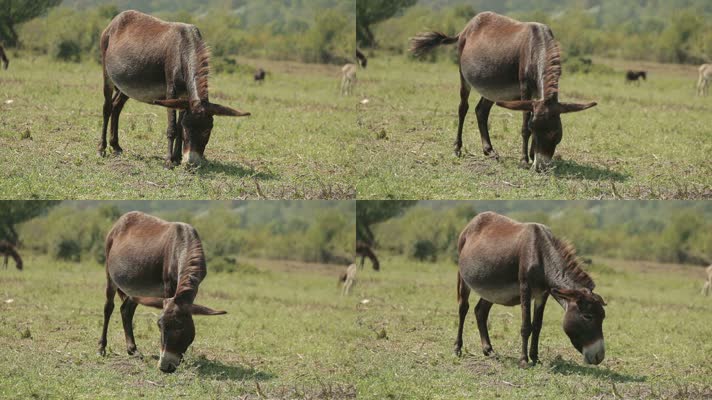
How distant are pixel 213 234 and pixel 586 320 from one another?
77.4 ft

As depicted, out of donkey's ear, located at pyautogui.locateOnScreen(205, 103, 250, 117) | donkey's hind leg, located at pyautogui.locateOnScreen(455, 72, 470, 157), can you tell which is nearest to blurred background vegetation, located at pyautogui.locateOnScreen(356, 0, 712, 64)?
donkey's hind leg, located at pyautogui.locateOnScreen(455, 72, 470, 157)

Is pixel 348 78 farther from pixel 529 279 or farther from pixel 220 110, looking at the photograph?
pixel 529 279

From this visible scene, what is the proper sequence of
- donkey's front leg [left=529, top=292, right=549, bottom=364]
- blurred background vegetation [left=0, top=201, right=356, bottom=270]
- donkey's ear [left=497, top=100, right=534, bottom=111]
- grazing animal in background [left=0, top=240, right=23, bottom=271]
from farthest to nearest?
blurred background vegetation [left=0, top=201, right=356, bottom=270], grazing animal in background [left=0, top=240, right=23, bottom=271], donkey's ear [left=497, top=100, right=534, bottom=111], donkey's front leg [left=529, top=292, right=549, bottom=364]

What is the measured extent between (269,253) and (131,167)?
700 inches

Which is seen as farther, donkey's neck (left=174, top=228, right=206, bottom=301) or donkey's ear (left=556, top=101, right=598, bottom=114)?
donkey's ear (left=556, top=101, right=598, bottom=114)

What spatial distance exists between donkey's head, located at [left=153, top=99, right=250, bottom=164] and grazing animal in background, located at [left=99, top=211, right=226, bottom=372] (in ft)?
4.07

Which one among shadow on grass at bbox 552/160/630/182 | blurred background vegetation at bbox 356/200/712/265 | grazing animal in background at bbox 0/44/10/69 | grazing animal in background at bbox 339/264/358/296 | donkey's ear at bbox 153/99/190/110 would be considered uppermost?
donkey's ear at bbox 153/99/190/110

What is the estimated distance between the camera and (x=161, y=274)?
44.1ft

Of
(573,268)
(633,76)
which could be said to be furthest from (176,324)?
(633,76)

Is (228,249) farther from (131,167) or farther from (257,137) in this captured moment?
(131,167)

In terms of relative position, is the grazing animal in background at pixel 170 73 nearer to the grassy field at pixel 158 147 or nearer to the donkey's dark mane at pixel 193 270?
the grassy field at pixel 158 147

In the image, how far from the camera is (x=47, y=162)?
16422 mm

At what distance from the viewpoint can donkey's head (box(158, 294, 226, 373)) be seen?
12.1 meters

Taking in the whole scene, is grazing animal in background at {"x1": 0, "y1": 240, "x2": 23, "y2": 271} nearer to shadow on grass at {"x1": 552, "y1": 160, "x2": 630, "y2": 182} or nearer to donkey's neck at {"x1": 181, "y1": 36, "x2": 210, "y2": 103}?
donkey's neck at {"x1": 181, "y1": 36, "x2": 210, "y2": 103}
